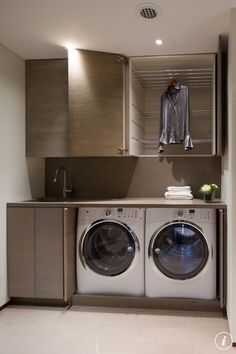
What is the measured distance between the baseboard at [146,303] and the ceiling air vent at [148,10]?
228 centimetres

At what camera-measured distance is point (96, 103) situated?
339 centimetres

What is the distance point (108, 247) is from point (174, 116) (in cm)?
139

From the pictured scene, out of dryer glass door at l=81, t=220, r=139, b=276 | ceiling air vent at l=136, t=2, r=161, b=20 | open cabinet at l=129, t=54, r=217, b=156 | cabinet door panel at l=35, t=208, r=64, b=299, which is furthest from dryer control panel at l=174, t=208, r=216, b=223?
ceiling air vent at l=136, t=2, r=161, b=20

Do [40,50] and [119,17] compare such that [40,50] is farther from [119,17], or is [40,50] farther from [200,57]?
[200,57]

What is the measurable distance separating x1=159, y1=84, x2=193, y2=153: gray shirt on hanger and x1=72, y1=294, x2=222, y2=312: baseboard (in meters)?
1.39

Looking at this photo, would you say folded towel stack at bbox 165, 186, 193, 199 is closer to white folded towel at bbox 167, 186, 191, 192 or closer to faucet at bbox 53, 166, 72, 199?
white folded towel at bbox 167, 186, 191, 192

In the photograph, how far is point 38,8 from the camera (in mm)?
2514

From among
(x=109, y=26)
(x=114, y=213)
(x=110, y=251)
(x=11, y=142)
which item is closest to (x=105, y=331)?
(x=110, y=251)

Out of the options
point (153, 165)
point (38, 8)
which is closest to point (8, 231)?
point (153, 165)

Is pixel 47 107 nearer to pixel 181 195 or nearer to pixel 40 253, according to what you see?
pixel 40 253

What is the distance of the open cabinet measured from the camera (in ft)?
11.6

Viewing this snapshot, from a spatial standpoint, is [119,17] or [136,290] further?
[136,290]

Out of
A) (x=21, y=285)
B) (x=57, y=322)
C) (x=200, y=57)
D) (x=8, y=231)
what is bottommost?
(x=57, y=322)

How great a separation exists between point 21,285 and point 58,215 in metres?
0.71
